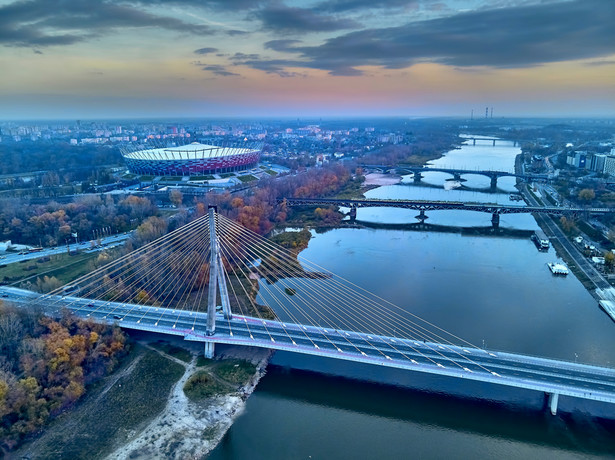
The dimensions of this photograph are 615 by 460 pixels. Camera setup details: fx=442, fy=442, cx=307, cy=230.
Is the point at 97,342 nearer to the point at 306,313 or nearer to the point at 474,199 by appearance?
the point at 306,313

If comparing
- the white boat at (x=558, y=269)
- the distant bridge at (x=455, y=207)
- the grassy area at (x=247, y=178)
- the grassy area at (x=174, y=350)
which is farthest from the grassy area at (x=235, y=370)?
the grassy area at (x=247, y=178)

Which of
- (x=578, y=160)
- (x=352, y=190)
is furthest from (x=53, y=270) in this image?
(x=578, y=160)

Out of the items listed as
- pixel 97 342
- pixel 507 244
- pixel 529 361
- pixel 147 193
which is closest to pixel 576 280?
pixel 507 244

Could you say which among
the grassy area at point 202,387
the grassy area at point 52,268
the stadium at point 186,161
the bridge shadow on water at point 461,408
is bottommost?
the bridge shadow on water at point 461,408

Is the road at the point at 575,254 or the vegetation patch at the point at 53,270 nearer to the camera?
the vegetation patch at the point at 53,270

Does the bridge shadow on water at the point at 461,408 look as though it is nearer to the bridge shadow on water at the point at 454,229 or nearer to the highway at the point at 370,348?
the highway at the point at 370,348

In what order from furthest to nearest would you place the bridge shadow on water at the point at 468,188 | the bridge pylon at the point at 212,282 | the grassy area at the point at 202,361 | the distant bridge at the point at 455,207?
the bridge shadow on water at the point at 468,188 → the distant bridge at the point at 455,207 → the grassy area at the point at 202,361 → the bridge pylon at the point at 212,282
